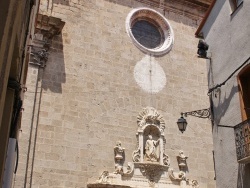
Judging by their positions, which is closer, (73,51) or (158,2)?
(73,51)

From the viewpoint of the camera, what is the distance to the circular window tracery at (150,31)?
43.1 feet

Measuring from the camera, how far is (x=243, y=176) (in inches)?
229

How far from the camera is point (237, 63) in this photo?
652 centimetres

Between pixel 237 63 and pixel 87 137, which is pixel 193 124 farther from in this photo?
pixel 237 63

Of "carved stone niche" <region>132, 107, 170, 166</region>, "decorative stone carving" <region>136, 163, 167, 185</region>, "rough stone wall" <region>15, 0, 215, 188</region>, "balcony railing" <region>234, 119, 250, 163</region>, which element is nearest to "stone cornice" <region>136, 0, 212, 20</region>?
"rough stone wall" <region>15, 0, 215, 188</region>

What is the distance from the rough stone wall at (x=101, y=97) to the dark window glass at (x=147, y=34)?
570 millimetres

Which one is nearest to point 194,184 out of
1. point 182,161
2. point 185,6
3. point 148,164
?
point 182,161

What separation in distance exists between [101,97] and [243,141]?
6471 mm

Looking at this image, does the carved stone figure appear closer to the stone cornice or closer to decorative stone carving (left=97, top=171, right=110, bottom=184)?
decorative stone carving (left=97, top=171, right=110, bottom=184)

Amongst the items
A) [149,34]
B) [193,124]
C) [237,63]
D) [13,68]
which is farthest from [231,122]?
[149,34]

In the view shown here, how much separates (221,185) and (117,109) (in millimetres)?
5759

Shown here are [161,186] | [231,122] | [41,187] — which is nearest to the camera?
[231,122]

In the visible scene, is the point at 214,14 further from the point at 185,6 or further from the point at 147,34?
the point at 185,6

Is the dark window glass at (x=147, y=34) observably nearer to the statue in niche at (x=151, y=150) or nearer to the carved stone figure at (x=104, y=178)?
the statue in niche at (x=151, y=150)
